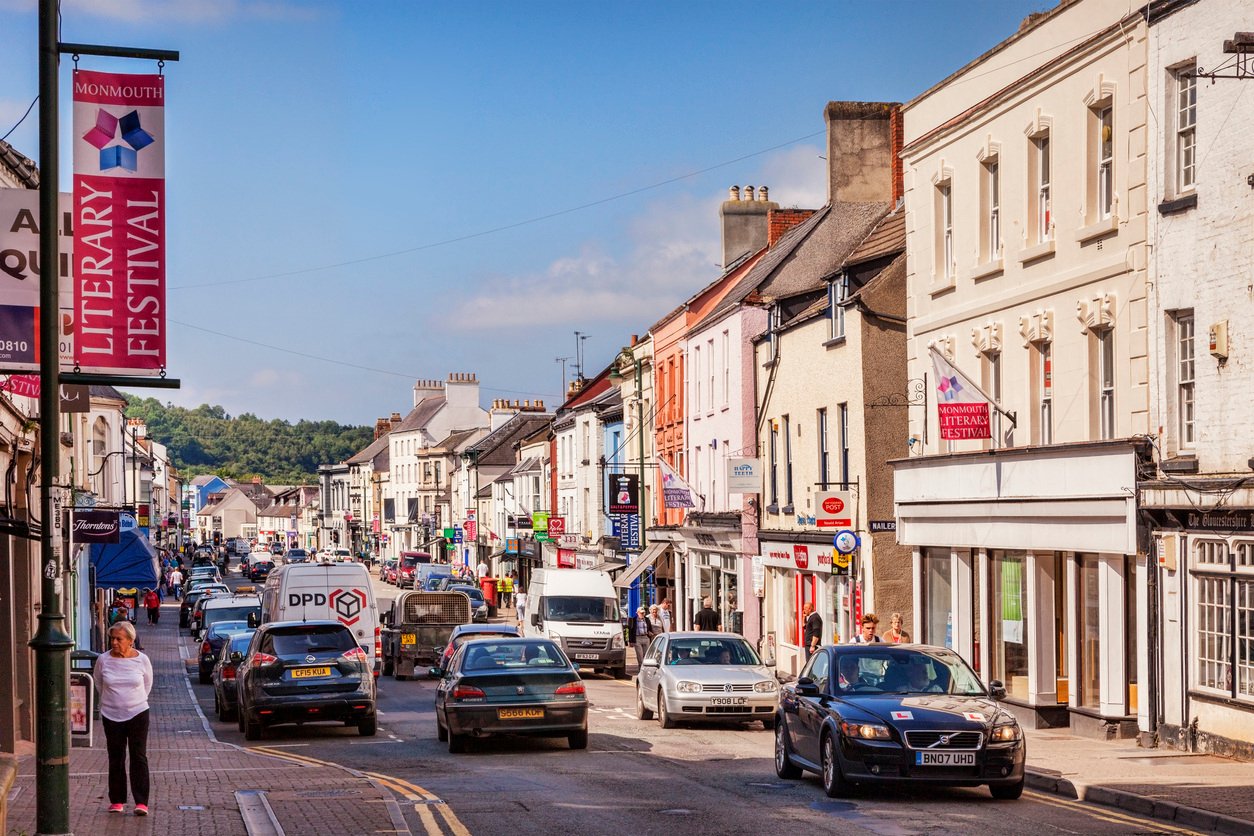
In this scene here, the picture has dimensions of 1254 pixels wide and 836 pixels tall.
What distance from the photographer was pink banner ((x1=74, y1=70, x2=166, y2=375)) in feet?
39.0

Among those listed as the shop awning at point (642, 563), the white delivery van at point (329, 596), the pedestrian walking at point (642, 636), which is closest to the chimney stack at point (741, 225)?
the shop awning at point (642, 563)

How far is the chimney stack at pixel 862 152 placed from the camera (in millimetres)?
40125

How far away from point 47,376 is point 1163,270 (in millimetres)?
14697

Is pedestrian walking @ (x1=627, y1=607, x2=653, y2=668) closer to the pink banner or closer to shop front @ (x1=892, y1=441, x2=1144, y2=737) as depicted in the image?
shop front @ (x1=892, y1=441, x2=1144, y2=737)

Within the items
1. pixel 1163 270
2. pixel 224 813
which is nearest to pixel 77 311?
pixel 224 813

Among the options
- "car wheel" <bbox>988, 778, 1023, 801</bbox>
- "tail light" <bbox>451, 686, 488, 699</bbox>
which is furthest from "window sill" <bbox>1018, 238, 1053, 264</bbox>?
"tail light" <bbox>451, 686, 488, 699</bbox>

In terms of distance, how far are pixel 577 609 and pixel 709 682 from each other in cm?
1737

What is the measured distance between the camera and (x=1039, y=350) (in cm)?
2473

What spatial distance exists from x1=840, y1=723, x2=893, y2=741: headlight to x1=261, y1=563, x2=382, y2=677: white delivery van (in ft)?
62.1

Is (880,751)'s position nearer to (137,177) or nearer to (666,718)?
(137,177)

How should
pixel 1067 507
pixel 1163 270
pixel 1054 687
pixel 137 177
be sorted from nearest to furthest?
pixel 137 177
pixel 1163 270
pixel 1067 507
pixel 1054 687

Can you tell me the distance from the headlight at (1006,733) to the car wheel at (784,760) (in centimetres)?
276

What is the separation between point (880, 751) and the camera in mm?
15180

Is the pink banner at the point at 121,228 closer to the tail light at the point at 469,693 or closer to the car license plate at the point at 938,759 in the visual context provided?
the car license plate at the point at 938,759
